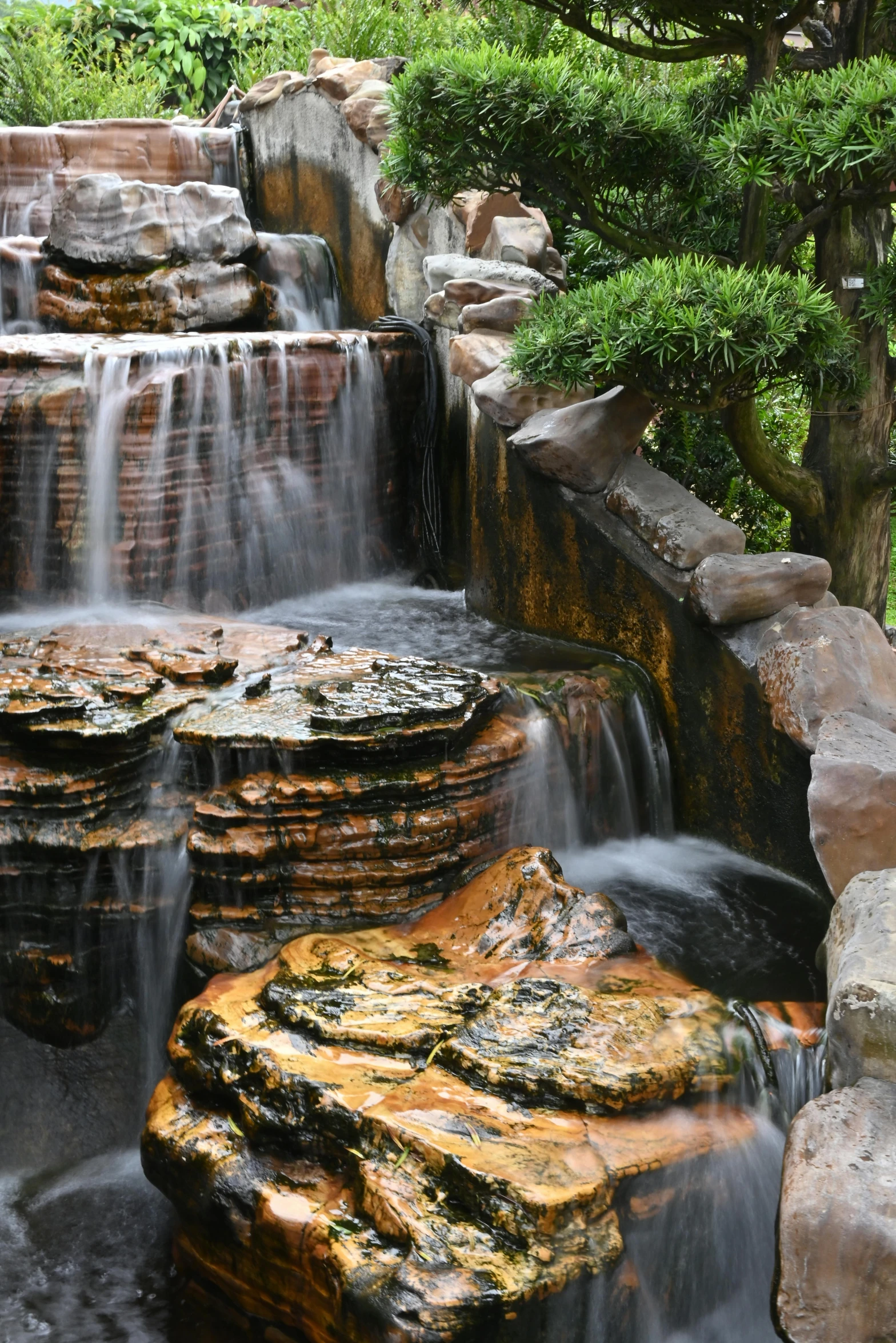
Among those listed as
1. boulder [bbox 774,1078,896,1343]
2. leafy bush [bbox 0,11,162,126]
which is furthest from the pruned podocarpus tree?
leafy bush [bbox 0,11,162,126]

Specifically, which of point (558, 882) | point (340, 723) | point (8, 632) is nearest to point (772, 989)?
point (558, 882)

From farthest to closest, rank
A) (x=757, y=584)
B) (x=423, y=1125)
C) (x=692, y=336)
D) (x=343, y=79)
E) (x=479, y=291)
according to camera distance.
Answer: (x=343, y=79) → (x=479, y=291) → (x=757, y=584) → (x=692, y=336) → (x=423, y=1125)

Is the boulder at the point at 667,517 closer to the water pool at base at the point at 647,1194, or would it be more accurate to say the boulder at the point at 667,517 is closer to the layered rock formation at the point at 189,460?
the water pool at base at the point at 647,1194

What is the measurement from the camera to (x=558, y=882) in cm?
361

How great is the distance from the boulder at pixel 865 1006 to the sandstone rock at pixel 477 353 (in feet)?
10.9

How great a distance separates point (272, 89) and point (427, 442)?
351 cm

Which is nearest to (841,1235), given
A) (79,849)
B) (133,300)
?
(79,849)

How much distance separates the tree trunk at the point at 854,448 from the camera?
4.64m

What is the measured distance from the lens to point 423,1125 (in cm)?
265

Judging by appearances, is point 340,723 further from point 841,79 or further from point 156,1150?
point 841,79

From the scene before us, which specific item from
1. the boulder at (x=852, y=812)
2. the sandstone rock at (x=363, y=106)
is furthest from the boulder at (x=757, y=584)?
the sandstone rock at (x=363, y=106)

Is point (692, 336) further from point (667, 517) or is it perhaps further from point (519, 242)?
point (519, 242)

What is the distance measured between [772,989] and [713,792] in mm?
1067

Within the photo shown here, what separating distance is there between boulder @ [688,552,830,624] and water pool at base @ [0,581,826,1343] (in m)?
0.71
